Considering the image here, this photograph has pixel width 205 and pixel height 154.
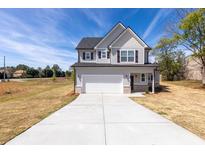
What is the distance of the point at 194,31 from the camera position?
24266 mm

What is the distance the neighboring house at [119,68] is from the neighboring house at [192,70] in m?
17.1

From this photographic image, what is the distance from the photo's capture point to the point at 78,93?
808 inches

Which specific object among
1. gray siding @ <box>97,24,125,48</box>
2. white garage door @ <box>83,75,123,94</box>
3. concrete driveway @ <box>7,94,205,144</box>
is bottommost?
concrete driveway @ <box>7,94,205,144</box>

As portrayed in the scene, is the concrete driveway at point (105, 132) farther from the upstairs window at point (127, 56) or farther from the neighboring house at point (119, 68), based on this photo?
the upstairs window at point (127, 56)

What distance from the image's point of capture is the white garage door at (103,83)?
21.2 meters

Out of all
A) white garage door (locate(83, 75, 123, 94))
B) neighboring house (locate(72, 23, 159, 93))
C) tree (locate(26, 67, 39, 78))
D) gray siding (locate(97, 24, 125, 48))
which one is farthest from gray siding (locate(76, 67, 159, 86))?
tree (locate(26, 67, 39, 78))

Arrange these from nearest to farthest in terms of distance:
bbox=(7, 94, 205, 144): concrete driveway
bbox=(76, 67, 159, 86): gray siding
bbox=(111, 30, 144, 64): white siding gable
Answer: bbox=(7, 94, 205, 144): concrete driveway < bbox=(76, 67, 159, 86): gray siding < bbox=(111, 30, 144, 64): white siding gable

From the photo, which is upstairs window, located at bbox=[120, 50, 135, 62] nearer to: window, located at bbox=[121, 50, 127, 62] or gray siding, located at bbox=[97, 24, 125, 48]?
window, located at bbox=[121, 50, 127, 62]

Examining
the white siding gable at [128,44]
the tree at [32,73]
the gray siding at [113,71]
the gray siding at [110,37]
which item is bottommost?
the gray siding at [113,71]

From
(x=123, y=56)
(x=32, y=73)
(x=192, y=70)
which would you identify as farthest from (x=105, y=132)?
(x=32, y=73)

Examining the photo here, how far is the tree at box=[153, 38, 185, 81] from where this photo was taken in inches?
1612

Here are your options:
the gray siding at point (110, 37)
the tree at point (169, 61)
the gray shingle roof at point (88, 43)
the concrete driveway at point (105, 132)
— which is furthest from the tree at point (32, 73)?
the concrete driveway at point (105, 132)
